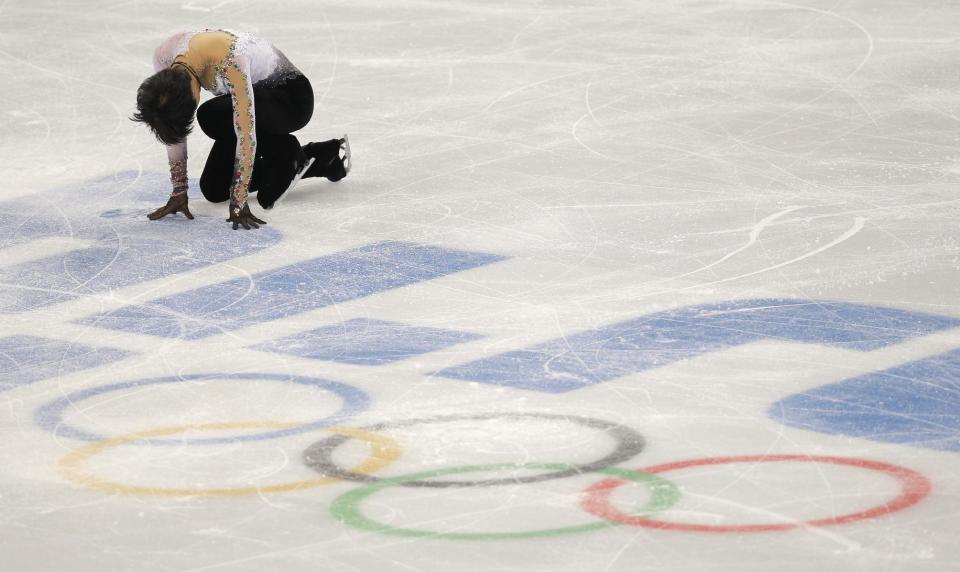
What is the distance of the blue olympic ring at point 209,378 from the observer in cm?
516

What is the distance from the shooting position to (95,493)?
4.67 m

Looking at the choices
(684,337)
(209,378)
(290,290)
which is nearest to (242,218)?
(290,290)

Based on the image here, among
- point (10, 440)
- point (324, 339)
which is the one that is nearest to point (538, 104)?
point (324, 339)

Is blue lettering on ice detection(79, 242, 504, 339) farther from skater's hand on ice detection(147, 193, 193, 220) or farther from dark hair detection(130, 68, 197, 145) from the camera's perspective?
skater's hand on ice detection(147, 193, 193, 220)

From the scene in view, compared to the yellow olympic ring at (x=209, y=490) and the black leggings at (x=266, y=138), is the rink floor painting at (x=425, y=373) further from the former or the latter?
the black leggings at (x=266, y=138)

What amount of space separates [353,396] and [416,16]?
20.6 feet

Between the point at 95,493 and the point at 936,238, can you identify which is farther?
the point at 936,238

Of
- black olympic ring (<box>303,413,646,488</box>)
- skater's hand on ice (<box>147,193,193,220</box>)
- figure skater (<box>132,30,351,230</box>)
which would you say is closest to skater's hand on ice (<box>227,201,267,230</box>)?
figure skater (<box>132,30,351,230</box>)

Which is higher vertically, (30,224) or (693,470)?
(693,470)

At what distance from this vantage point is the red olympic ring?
4262 millimetres

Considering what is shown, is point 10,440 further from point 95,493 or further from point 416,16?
point 416,16

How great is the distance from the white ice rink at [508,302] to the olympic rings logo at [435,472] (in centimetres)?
1

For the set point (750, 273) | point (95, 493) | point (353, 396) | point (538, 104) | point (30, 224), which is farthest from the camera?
point (538, 104)

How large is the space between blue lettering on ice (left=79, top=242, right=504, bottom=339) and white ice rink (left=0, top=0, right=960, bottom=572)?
20 millimetres
